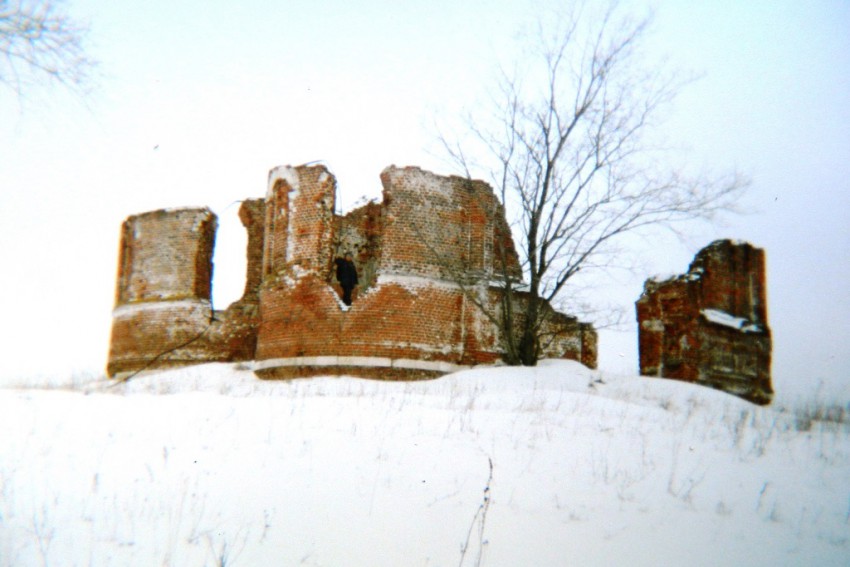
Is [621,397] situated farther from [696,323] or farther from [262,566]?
[262,566]

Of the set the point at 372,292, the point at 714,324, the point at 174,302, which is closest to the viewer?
the point at 372,292

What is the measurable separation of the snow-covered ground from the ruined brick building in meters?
4.63

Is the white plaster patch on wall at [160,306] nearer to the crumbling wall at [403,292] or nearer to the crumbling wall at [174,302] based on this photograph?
the crumbling wall at [174,302]

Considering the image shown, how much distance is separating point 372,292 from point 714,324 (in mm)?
7677

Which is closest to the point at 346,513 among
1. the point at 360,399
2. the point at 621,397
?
the point at 360,399

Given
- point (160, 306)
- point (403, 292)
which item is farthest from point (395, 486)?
point (160, 306)

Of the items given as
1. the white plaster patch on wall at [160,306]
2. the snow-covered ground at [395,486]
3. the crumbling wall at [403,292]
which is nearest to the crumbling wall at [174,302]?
the white plaster patch on wall at [160,306]

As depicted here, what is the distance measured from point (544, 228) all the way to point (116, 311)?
33.5 feet

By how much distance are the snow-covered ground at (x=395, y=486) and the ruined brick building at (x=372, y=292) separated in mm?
4631

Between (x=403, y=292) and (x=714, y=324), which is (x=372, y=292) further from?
(x=714, y=324)

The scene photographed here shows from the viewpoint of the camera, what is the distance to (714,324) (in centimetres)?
1574

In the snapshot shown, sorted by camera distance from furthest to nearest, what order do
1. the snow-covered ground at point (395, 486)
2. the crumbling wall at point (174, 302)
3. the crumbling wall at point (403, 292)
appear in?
1. the crumbling wall at point (174, 302)
2. the crumbling wall at point (403, 292)
3. the snow-covered ground at point (395, 486)

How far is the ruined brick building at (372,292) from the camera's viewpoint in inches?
522

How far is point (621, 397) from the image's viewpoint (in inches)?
458
